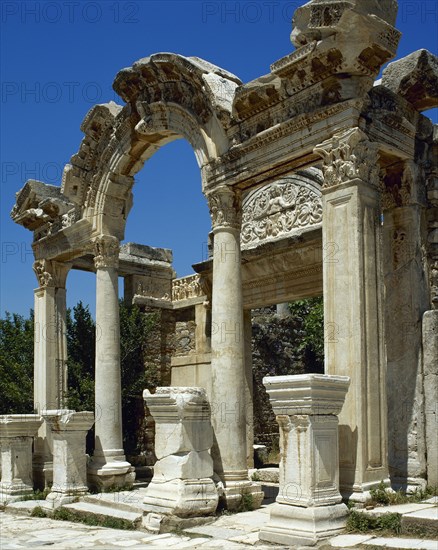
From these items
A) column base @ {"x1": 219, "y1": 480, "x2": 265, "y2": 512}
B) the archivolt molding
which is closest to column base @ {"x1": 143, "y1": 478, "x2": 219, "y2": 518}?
column base @ {"x1": 219, "y1": 480, "x2": 265, "y2": 512}

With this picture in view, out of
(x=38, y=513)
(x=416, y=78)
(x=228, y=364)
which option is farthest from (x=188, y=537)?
(x=416, y=78)

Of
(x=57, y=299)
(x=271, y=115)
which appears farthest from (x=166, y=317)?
(x=271, y=115)

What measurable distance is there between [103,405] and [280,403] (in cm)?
555

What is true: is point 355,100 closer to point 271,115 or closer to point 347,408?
point 271,115

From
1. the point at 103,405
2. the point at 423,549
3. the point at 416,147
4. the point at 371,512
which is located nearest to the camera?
the point at 423,549

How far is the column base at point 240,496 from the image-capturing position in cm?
930

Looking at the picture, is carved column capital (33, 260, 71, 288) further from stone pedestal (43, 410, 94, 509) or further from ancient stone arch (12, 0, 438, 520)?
stone pedestal (43, 410, 94, 509)

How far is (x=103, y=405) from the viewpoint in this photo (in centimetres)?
1253

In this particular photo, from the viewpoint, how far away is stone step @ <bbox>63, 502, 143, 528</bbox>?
9.12m

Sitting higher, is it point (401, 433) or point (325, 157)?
point (325, 157)

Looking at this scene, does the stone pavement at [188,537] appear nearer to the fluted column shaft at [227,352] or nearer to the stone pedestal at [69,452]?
the fluted column shaft at [227,352]

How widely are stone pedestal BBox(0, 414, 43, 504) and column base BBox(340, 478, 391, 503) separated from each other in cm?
628

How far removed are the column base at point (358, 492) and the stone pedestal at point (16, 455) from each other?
247 inches

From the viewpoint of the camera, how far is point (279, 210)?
13328 mm
